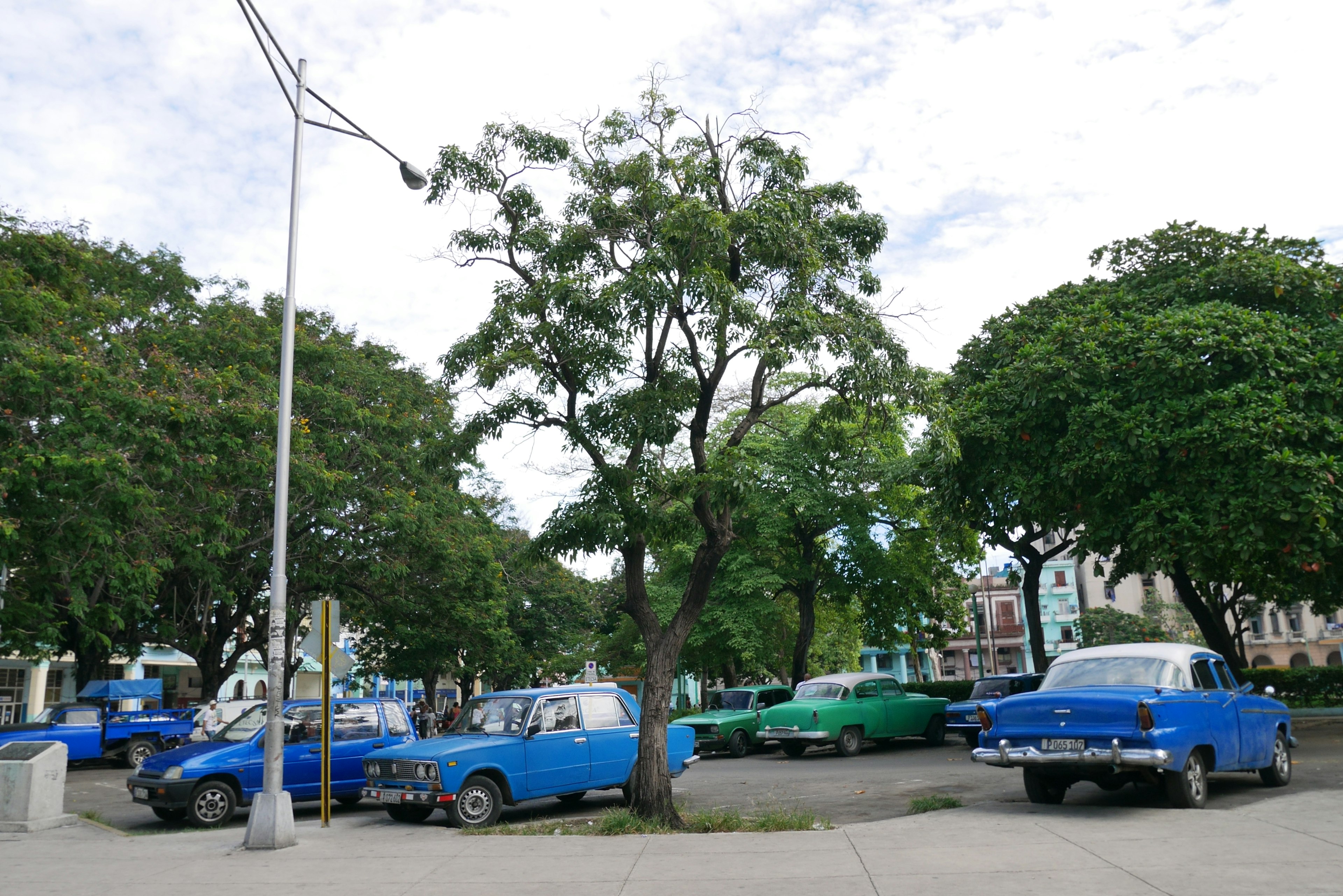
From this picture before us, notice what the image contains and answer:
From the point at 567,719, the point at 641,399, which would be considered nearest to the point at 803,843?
the point at 567,719

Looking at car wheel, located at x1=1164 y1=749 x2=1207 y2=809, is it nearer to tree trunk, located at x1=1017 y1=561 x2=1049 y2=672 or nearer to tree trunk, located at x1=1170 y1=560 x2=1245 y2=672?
tree trunk, located at x1=1170 y1=560 x2=1245 y2=672

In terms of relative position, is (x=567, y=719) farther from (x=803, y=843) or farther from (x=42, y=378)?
(x=42, y=378)

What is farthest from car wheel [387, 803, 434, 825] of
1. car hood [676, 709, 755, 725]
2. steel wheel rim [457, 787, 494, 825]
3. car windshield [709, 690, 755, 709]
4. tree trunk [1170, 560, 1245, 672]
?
tree trunk [1170, 560, 1245, 672]

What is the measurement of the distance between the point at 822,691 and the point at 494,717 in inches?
453

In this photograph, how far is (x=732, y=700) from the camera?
2522cm

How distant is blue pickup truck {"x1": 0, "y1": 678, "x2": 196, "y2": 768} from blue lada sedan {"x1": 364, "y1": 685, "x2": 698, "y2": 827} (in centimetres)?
1281

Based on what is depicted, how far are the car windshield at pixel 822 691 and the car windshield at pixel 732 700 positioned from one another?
6.60ft

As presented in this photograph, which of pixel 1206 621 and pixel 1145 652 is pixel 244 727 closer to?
pixel 1145 652

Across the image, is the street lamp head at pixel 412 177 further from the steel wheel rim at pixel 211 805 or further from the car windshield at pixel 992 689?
the car windshield at pixel 992 689

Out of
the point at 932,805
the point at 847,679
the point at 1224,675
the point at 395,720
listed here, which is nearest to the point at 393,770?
the point at 395,720

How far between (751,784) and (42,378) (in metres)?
14.5

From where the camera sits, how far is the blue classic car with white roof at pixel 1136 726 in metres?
9.77

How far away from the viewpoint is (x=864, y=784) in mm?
15961

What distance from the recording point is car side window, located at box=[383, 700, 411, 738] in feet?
48.8
